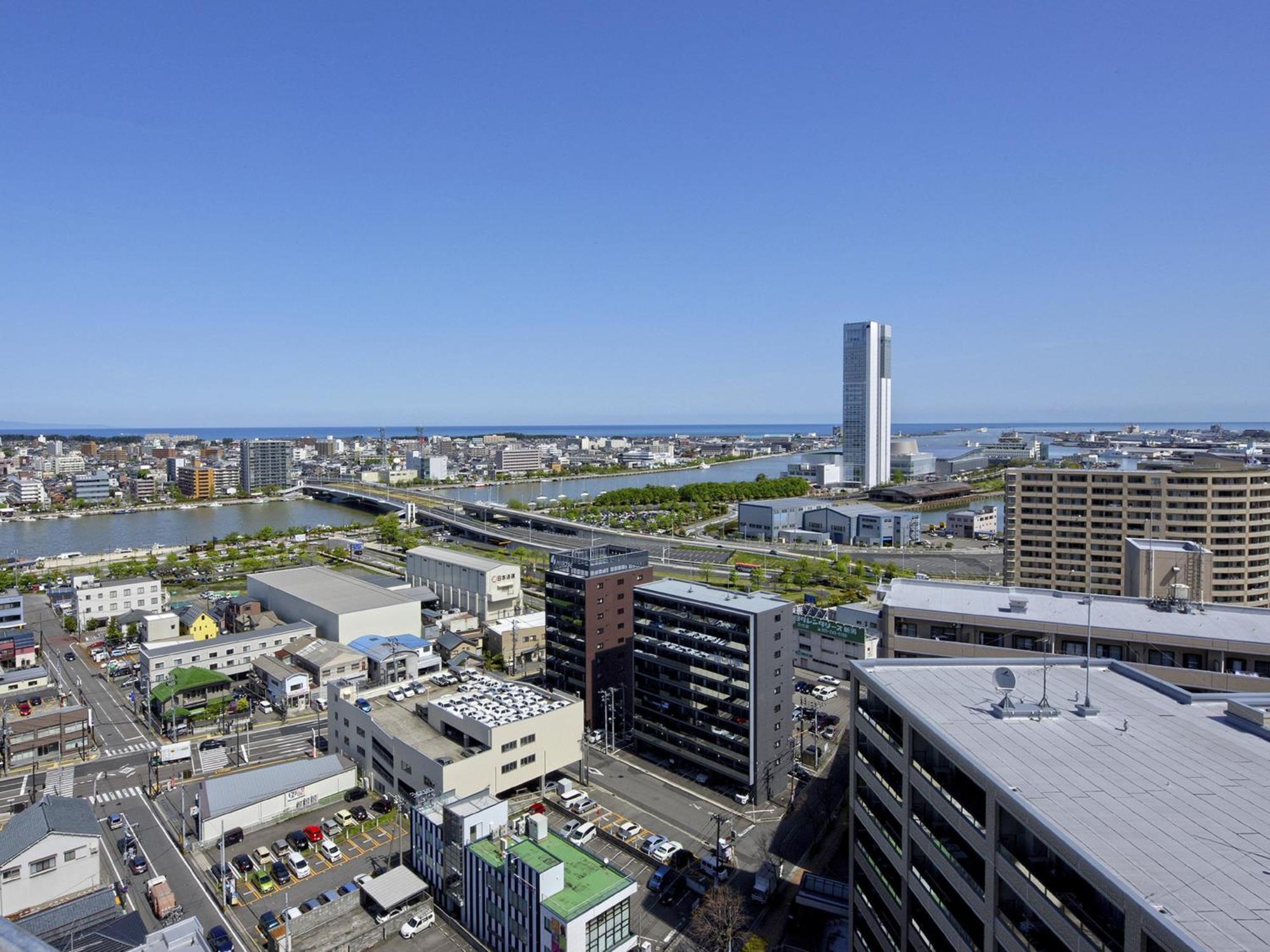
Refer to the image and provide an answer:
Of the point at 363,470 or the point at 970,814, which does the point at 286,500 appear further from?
the point at 970,814

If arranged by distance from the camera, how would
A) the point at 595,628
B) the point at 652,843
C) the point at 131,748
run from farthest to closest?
1. the point at 595,628
2. the point at 131,748
3. the point at 652,843

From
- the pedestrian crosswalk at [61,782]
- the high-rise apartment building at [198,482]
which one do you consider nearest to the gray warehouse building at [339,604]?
the pedestrian crosswalk at [61,782]

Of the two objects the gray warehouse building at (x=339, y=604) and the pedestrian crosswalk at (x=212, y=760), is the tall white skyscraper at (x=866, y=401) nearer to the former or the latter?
the gray warehouse building at (x=339, y=604)

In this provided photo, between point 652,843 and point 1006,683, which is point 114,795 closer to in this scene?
point 652,843

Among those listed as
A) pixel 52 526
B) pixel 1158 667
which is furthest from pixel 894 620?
pixel 52 526

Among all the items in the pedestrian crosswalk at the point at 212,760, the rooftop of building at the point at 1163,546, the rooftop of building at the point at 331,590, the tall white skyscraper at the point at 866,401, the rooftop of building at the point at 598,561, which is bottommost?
the pedestrian crosswalk at the point at 212,760

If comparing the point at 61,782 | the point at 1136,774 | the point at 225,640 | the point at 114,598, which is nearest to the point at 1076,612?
Result: the point at 1136,774

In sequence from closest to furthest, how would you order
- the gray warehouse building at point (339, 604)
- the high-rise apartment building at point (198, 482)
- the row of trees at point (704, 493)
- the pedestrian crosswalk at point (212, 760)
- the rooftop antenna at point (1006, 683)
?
the rooftop antenna at point (1006, 683) < the pedestrian crosswalk at point (212, 760) < the gray warehouse building at point (339, 604) < the row of trees at point (704, 493) < the high-rise apartment building at point (198, 482)
